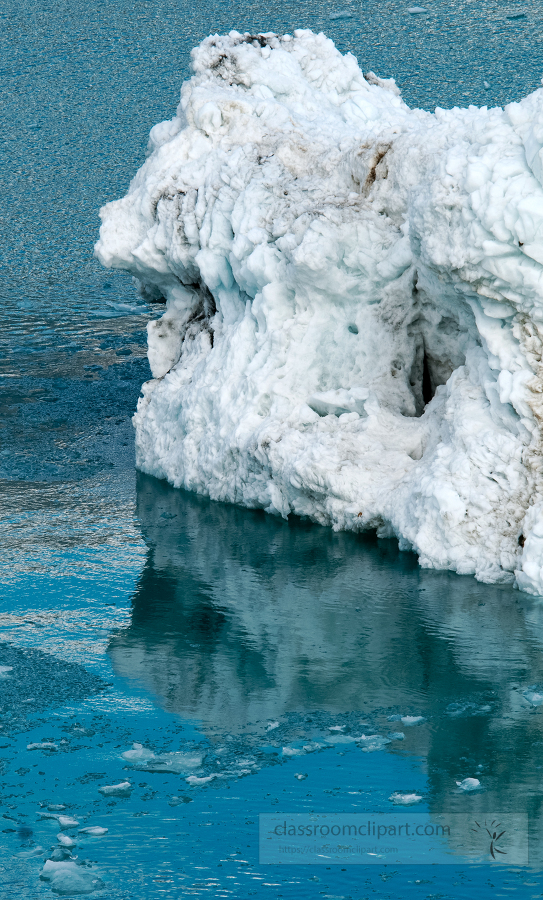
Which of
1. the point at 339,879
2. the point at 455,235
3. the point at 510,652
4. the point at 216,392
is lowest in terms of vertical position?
the point at 339,879

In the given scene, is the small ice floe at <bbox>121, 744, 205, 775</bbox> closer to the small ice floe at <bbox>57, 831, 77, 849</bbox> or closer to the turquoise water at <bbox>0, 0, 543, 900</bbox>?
the turquoise water at <bbox>0, 0, 543, 900</bbox>

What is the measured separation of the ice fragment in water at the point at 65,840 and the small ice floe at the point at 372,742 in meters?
1.14

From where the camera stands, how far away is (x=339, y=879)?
3.97 metres

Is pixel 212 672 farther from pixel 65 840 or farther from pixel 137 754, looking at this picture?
pixel 65 840

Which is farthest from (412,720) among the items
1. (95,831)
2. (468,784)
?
(95,831)

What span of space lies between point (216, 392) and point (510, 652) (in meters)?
2.72

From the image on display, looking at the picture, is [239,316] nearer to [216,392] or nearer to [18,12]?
[216,392]

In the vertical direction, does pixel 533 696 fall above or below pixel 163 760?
above

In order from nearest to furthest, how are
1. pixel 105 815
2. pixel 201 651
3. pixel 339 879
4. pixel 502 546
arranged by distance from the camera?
1. pixel 339 879
2. pixel 105 815
3. pixel 201 651
4. pixel 502 546

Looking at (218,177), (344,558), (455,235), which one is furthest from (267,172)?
(344,558)

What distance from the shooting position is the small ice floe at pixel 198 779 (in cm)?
448

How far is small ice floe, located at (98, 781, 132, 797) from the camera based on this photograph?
14.5 ft

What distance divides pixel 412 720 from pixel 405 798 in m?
0.55

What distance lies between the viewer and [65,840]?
4141mm
